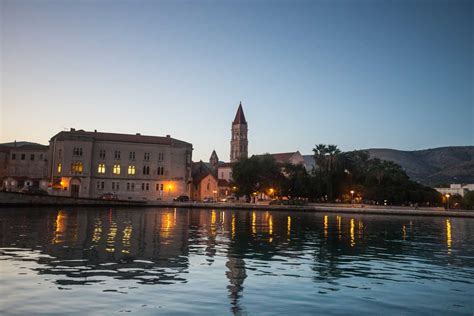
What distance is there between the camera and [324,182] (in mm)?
114188

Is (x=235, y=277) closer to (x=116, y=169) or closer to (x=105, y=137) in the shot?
(x=116, y=169)

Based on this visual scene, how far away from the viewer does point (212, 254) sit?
22.9 metres

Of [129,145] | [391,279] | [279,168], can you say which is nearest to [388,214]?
[279,168]

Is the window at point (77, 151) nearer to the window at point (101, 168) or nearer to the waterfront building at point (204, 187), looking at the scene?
the window at point (101, 168)

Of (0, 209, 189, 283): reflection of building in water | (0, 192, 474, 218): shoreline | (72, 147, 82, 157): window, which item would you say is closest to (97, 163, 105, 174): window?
(72, 147, 82, 157): window

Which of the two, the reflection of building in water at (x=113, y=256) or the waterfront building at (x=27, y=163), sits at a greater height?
the waterfront building at (x=27, y=163)

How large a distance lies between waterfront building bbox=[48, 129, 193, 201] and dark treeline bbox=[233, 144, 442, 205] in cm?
1745

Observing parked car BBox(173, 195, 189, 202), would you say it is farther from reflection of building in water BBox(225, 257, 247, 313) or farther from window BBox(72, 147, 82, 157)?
reflection of building in water BBox(225, 257, 247, 313)

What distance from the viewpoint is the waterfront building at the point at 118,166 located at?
10088cm

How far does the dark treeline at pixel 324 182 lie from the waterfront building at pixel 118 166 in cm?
1745

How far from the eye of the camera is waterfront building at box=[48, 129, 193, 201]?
100875mm

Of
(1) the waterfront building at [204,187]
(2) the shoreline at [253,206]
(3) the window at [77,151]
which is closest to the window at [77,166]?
(3) the window at [77,151]

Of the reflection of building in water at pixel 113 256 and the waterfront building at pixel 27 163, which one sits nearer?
the reflection of building in water at pixel 113 256

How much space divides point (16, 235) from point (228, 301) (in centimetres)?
2174
